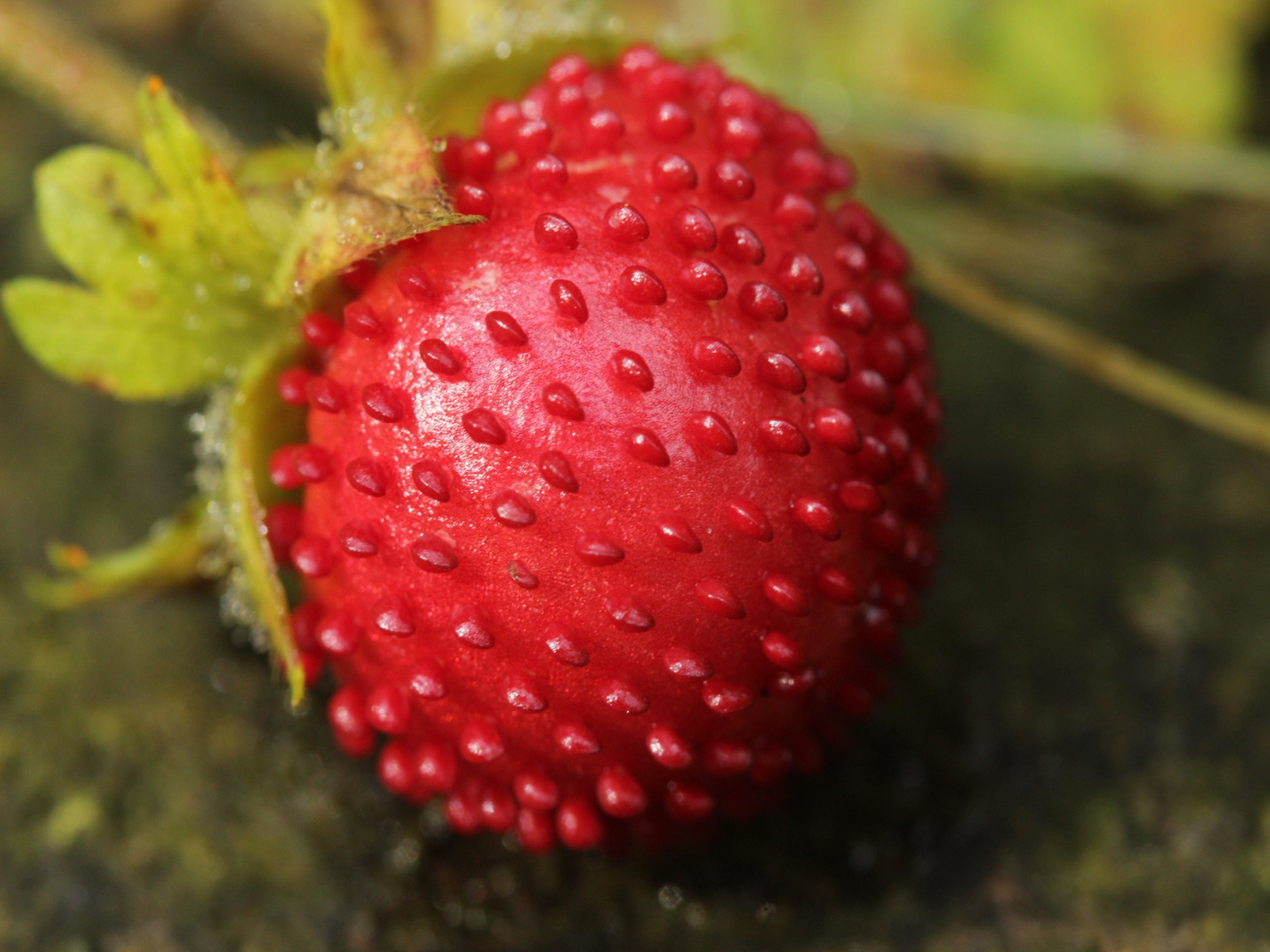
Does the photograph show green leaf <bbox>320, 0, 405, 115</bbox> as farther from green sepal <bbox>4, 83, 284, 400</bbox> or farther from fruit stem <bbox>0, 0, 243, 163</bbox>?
fruit stem <bbox>0, 0, 243, 163</bbox>

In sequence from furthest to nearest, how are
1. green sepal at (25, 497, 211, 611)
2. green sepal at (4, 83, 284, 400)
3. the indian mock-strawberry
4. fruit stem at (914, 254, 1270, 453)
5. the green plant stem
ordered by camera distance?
the green plant stem
fruit stem at (914, 254, 1270, 453)
green sepal at (25, 497, 211, 611)
green sepal at (4, 83, 284, 400)
the indian mock-strawberry

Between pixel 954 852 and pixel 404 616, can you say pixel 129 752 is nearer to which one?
pixel 404 616

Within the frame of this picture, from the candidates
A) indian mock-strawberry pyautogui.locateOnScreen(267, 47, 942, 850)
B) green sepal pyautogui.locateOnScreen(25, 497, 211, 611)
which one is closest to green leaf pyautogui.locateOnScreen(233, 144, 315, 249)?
indian mock-strawberry pyautogui.locateOnScreen(267, 47, 942, 850)

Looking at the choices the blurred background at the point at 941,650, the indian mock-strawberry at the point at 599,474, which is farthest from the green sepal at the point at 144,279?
the blurred background at the point at 941,650

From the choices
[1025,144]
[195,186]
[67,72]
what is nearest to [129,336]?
[195,186]

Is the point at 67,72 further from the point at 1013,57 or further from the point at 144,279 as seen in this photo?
the point at 1013,57

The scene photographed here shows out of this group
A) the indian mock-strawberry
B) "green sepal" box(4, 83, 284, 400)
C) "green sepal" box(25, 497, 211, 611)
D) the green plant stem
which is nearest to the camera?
the indian mock-strawberry
